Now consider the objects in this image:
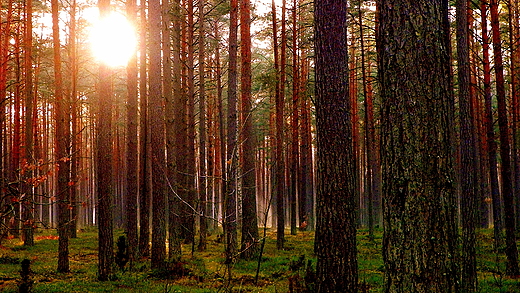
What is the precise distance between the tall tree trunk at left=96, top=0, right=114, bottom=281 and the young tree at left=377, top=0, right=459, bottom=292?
7.77 m

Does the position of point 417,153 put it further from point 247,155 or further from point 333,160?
point 247,155

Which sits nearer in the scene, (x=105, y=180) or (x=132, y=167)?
(x=105, y=180)

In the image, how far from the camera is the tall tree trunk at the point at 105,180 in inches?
376

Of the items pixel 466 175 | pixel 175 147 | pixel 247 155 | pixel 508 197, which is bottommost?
pixel 508 197

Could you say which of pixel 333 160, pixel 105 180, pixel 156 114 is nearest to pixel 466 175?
pixel 333 160

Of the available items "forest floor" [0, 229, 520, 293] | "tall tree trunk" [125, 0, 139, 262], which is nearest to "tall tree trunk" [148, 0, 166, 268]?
"forest floor" [0, 229, 520, 293]

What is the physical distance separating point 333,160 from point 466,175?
4.18 metres

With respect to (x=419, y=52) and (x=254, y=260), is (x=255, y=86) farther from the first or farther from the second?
(x=419, y=52)

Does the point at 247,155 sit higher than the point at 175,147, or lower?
lower

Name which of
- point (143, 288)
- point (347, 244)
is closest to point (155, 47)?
point (143, 288)

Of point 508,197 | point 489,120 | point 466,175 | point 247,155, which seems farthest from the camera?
point 247,155

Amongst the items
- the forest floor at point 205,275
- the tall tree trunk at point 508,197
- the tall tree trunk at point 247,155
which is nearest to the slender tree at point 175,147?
the forest floor at point 205,275

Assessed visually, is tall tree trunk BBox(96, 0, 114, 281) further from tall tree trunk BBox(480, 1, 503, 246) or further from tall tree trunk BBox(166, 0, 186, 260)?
tall tree trunk BBox(480, 1, 503, 246)

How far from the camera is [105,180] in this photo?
9719 millimetres
